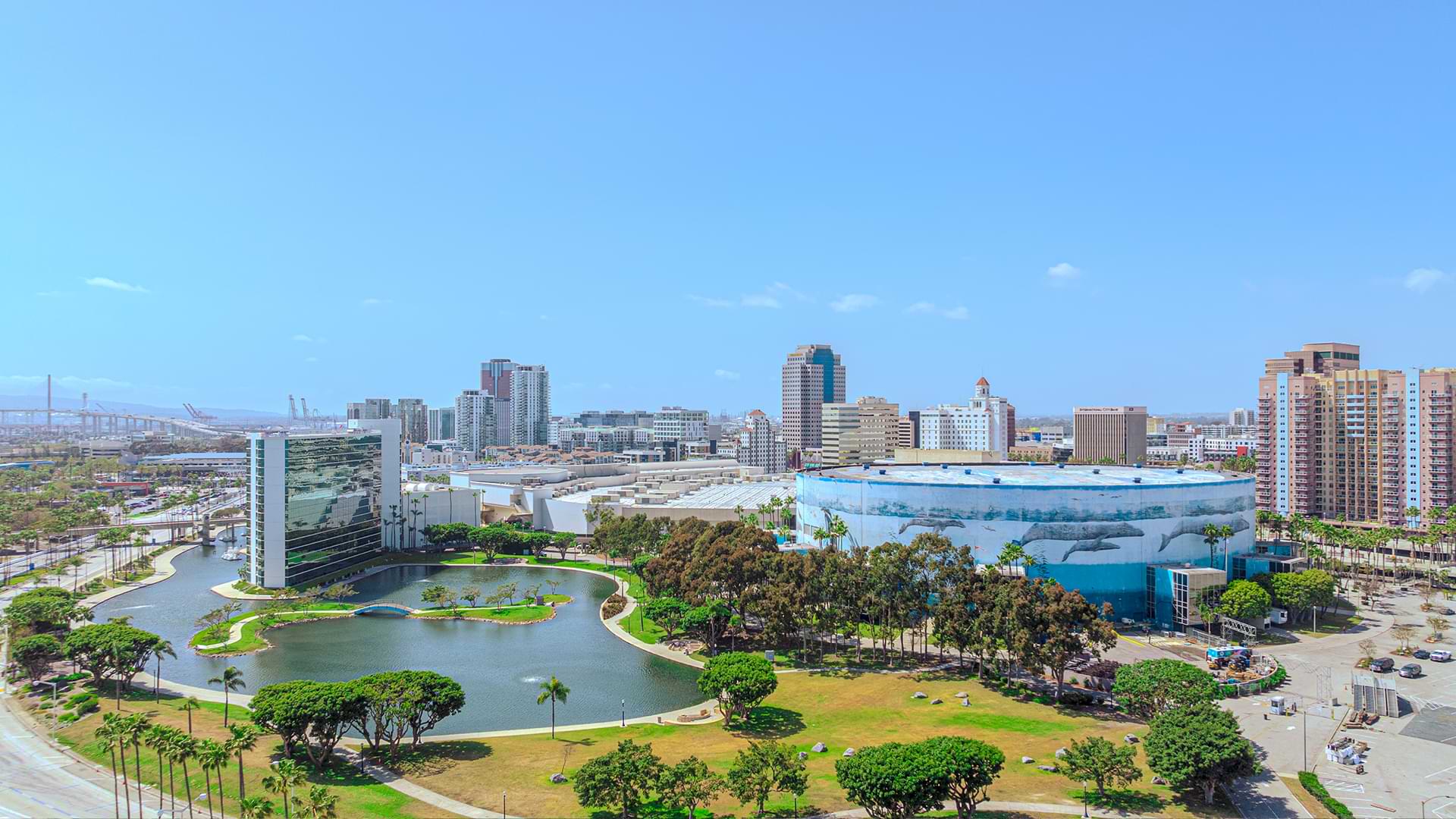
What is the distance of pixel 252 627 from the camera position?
3004 inches

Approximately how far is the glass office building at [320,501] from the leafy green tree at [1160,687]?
→ 83192 mm

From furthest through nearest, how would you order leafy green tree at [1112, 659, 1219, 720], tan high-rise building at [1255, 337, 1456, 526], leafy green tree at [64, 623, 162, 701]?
tan high-rise building at [1255, 337, 1456, 526]
leafy green tree at [64, 623, 162, 701]
leafy green tree at [1112, 659, 1219, 720]

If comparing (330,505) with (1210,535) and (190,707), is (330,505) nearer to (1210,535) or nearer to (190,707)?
(190,707)

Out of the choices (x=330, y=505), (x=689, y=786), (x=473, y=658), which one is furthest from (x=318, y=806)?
(x=330, y=505)

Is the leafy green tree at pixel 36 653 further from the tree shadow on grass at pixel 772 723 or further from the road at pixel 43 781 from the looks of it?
the tree shadow on grass at pixel 772 723

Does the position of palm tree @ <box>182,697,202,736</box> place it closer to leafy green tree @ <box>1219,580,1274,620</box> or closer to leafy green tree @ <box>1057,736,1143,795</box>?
leafy green tree @ <box>1057,736,1143,795</box>

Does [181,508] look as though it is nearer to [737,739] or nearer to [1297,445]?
[737,739]

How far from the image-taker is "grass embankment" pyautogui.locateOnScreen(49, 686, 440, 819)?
1579 inches

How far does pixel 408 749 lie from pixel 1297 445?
426ft

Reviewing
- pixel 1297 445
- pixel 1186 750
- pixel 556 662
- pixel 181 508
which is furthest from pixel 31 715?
pixel 1297 445

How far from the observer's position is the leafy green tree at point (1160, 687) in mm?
47344

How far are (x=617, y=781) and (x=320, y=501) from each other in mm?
74794

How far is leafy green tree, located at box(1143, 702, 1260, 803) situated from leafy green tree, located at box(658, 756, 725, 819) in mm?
21061

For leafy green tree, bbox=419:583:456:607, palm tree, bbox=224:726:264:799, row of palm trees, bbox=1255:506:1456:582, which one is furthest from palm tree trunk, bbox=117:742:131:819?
row of palm trees, bbox=1255:506:1456:582
